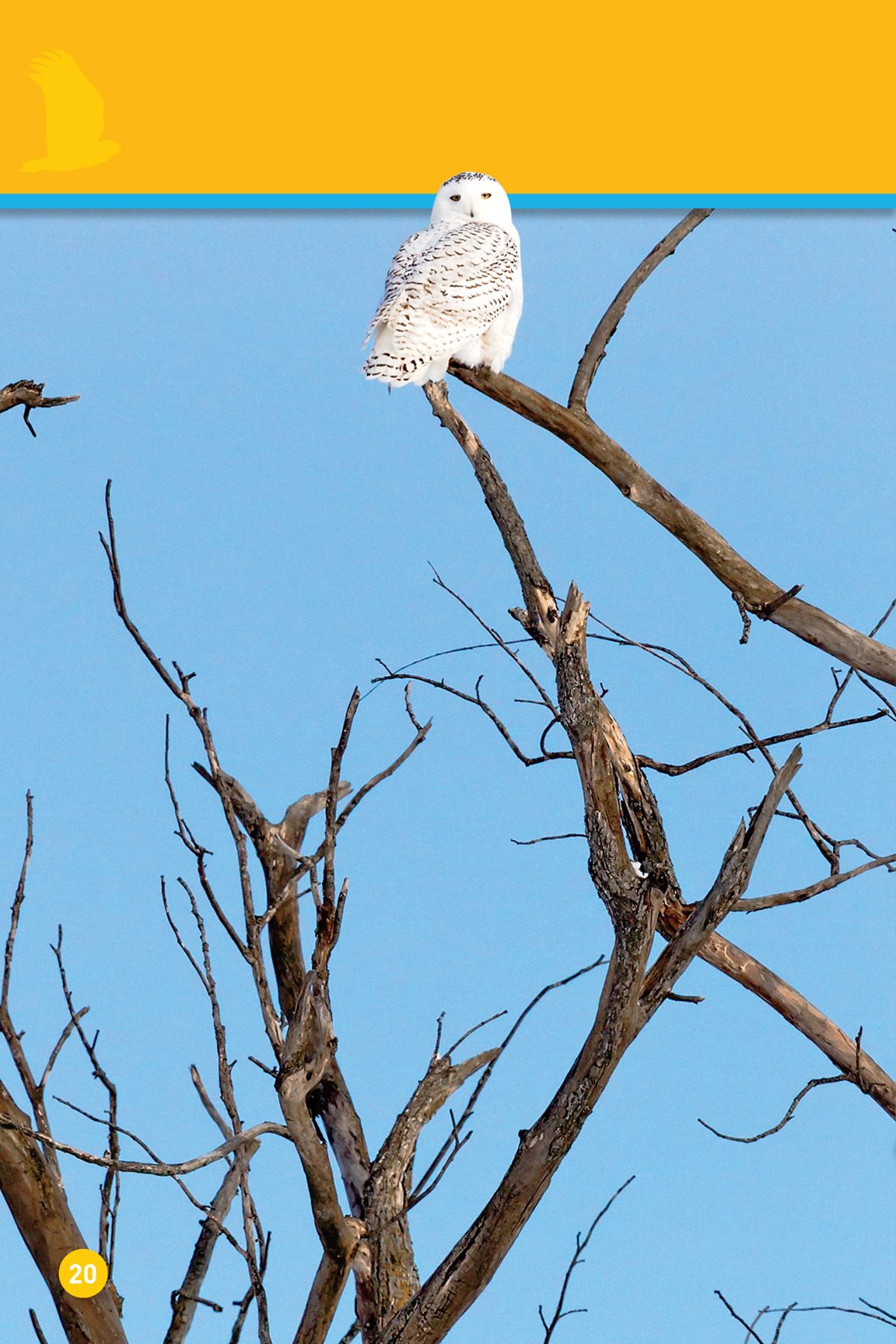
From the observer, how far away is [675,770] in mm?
2381

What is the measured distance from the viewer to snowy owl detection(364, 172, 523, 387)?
9.14 ft

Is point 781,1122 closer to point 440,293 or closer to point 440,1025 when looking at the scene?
point 440,1025

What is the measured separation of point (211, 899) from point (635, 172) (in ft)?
6.22

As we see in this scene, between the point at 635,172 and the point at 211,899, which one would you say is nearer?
the point at 211,899

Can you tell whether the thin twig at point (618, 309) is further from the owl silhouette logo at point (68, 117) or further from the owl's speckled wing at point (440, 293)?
the owl silhouette logo at point (68, 117)

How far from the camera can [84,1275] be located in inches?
77.4

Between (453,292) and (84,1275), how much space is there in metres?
1.99

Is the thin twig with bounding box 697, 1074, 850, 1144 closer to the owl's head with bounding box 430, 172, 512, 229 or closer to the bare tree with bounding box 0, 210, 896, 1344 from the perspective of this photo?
the bare tree with bounding box 0, 210, 896, 1344

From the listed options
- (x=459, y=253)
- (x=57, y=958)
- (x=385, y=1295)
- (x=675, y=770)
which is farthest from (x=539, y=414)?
(x=385, y=1295)

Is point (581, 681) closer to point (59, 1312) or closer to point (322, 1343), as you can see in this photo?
point (322, 1343)

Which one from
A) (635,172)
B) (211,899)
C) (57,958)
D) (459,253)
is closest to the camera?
(211,899)

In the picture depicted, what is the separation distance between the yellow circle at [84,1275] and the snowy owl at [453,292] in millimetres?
1684

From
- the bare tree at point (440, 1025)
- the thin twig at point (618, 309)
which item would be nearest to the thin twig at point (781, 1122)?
the bare tree at point (440, 1025)

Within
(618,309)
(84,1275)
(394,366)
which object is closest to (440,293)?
(394,366)
